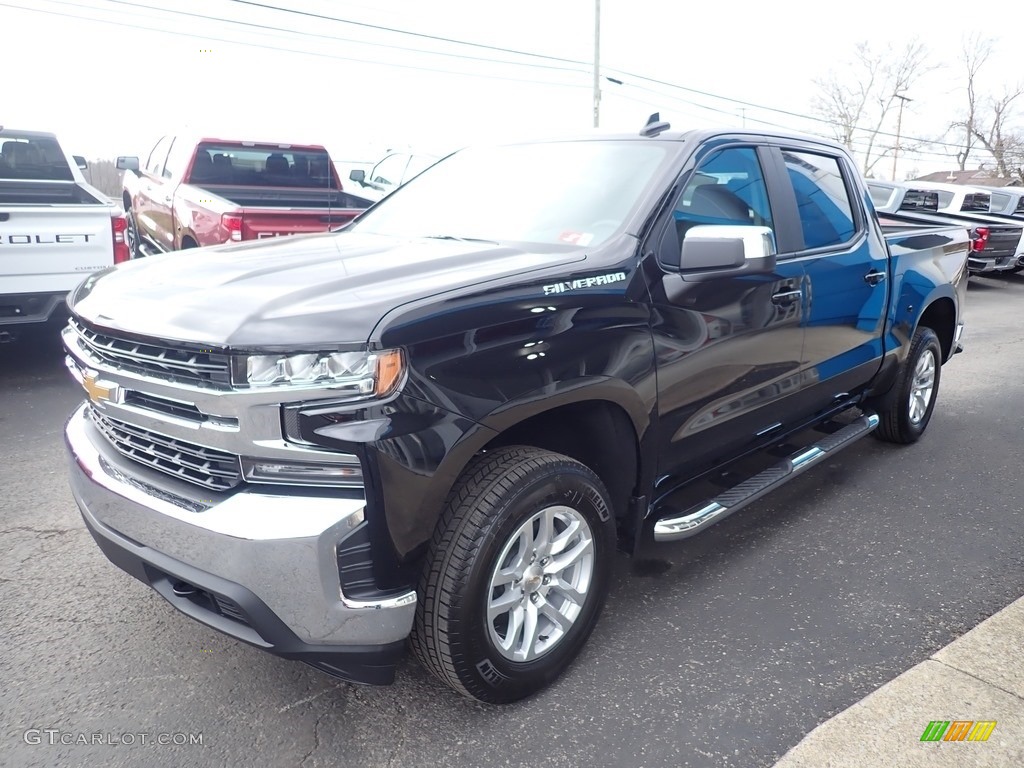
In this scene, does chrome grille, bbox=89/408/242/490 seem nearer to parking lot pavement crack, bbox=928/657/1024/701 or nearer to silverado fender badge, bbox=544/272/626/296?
silverado fender badge, bbox=544/272/626/296

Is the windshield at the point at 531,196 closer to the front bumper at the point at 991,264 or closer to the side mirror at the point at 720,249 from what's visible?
the side mirror at the point at 720,249

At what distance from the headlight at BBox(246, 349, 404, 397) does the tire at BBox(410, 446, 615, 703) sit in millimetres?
480

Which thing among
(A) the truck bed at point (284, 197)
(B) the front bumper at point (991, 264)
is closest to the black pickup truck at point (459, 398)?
(A) the truck bed at point (284, 197)

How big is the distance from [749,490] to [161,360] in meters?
2.40

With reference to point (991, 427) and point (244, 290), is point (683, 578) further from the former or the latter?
point (991, 427)

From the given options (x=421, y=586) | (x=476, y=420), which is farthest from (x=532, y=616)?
(x=476, y=420)

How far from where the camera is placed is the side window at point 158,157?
409 inches

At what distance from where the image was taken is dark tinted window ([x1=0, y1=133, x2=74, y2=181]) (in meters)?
7.23

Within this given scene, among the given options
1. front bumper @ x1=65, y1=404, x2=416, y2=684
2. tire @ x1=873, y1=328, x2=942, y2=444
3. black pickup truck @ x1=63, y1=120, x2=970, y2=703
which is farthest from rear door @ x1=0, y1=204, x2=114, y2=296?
tire @ x1=873, y1=328, x2=942, y2=444

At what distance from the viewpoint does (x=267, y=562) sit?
6.73 ft

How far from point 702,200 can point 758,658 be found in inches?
69.6

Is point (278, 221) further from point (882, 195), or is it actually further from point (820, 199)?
point (882, 195)

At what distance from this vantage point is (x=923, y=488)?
14.9 ft

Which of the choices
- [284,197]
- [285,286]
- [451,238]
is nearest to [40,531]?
[285,286]
